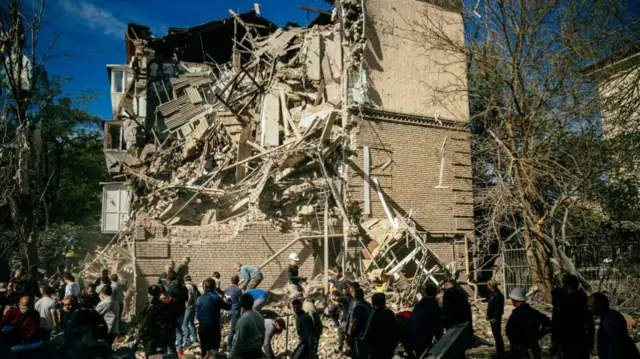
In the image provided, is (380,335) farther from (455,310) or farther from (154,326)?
(154,326)

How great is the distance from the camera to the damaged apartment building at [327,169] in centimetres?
1378

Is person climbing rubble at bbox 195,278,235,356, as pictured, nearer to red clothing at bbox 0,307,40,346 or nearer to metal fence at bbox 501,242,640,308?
red clothing at bbox 0,307,40,346

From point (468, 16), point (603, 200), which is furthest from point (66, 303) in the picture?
point (603, 200)

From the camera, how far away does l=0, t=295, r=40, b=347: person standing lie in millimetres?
6289

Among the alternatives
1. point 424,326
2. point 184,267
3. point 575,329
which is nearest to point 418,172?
point 184,267

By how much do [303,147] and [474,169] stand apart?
6.82 meters

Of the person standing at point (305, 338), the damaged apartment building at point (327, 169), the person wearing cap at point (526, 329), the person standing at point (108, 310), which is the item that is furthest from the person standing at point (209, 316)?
the damaged apartment building at point (327, 169)

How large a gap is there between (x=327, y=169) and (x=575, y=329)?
10207 mm

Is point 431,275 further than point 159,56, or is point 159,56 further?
point 159,56

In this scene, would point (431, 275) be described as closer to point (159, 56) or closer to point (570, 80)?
point (570, 80)

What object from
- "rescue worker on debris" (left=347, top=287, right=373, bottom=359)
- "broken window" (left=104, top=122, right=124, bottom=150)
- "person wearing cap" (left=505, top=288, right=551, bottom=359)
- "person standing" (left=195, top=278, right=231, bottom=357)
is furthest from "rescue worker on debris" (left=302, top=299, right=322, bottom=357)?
"broken window" (left=104, top=122, right=124, bottom=150)

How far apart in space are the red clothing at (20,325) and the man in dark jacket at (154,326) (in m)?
1.38

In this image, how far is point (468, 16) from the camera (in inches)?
478

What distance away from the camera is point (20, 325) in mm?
6359
